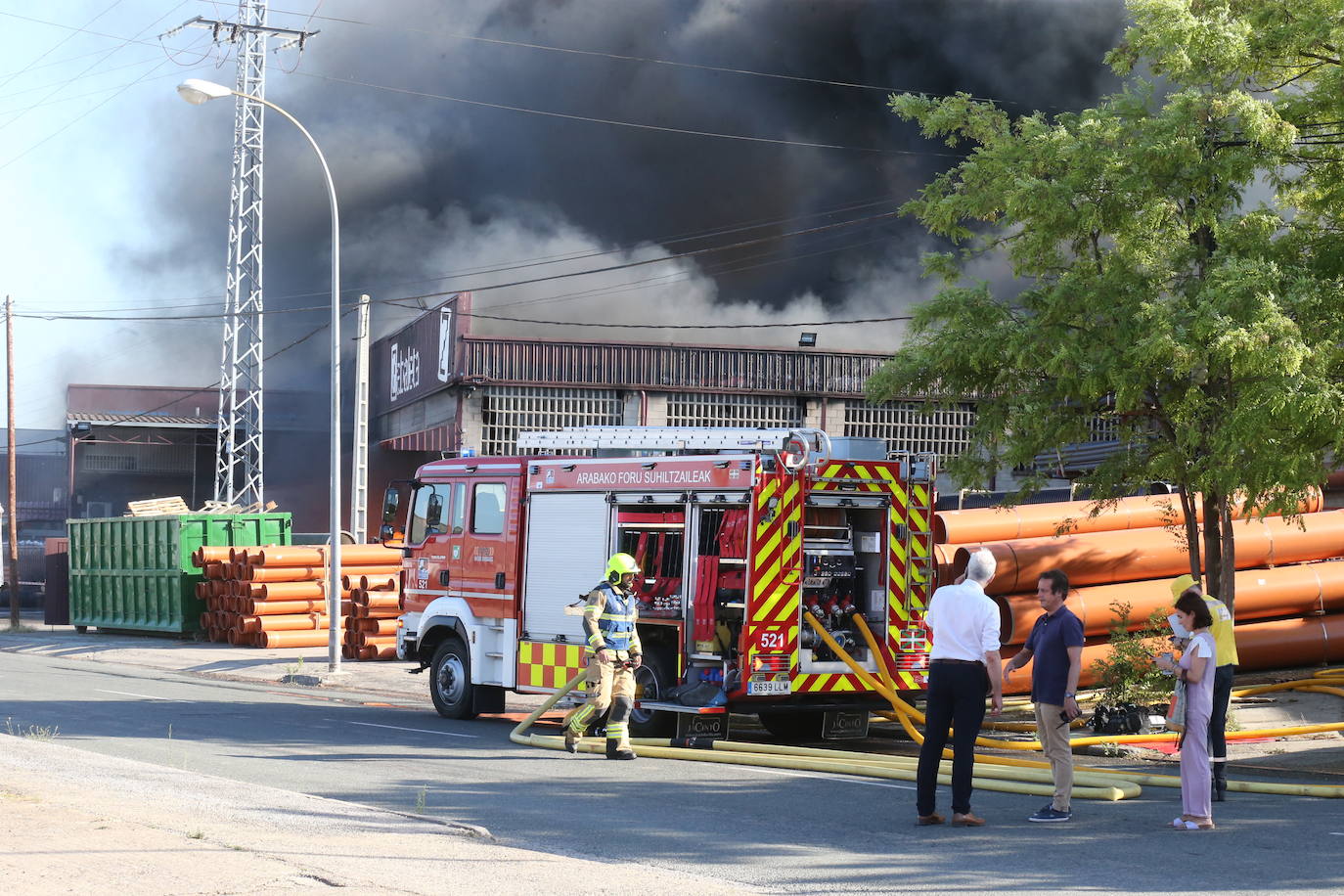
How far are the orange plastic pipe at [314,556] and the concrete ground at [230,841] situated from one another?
1493cm

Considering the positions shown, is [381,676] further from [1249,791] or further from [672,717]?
[1249,791]

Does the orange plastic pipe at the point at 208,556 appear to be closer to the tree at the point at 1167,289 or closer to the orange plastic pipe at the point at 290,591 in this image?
the orange plastic pipe at the point at 290,591

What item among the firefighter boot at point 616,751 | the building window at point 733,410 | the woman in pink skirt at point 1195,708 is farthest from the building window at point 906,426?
the woman in pink skirt at point 1195,708

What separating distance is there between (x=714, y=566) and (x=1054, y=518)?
19.3 feet

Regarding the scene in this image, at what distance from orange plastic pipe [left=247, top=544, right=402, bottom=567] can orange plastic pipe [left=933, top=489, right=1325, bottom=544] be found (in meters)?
13.7

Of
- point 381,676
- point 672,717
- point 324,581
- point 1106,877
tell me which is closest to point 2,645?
point 324,581

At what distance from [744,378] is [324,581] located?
11498 mm

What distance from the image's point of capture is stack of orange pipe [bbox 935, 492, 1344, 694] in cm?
1586

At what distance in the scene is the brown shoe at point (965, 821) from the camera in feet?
29.6

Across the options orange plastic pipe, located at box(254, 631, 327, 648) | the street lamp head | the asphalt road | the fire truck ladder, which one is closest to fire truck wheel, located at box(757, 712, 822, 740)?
the asphalt road

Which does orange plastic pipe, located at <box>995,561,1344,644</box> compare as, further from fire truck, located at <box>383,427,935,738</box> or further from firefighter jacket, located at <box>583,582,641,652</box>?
firefighter jacket, located at <box>583,582,641,652</box>

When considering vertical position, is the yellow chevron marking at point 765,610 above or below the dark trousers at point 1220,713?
above

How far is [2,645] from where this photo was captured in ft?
101

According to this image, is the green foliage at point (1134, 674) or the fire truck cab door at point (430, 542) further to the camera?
the fire truck cab door at point (430, 542)
